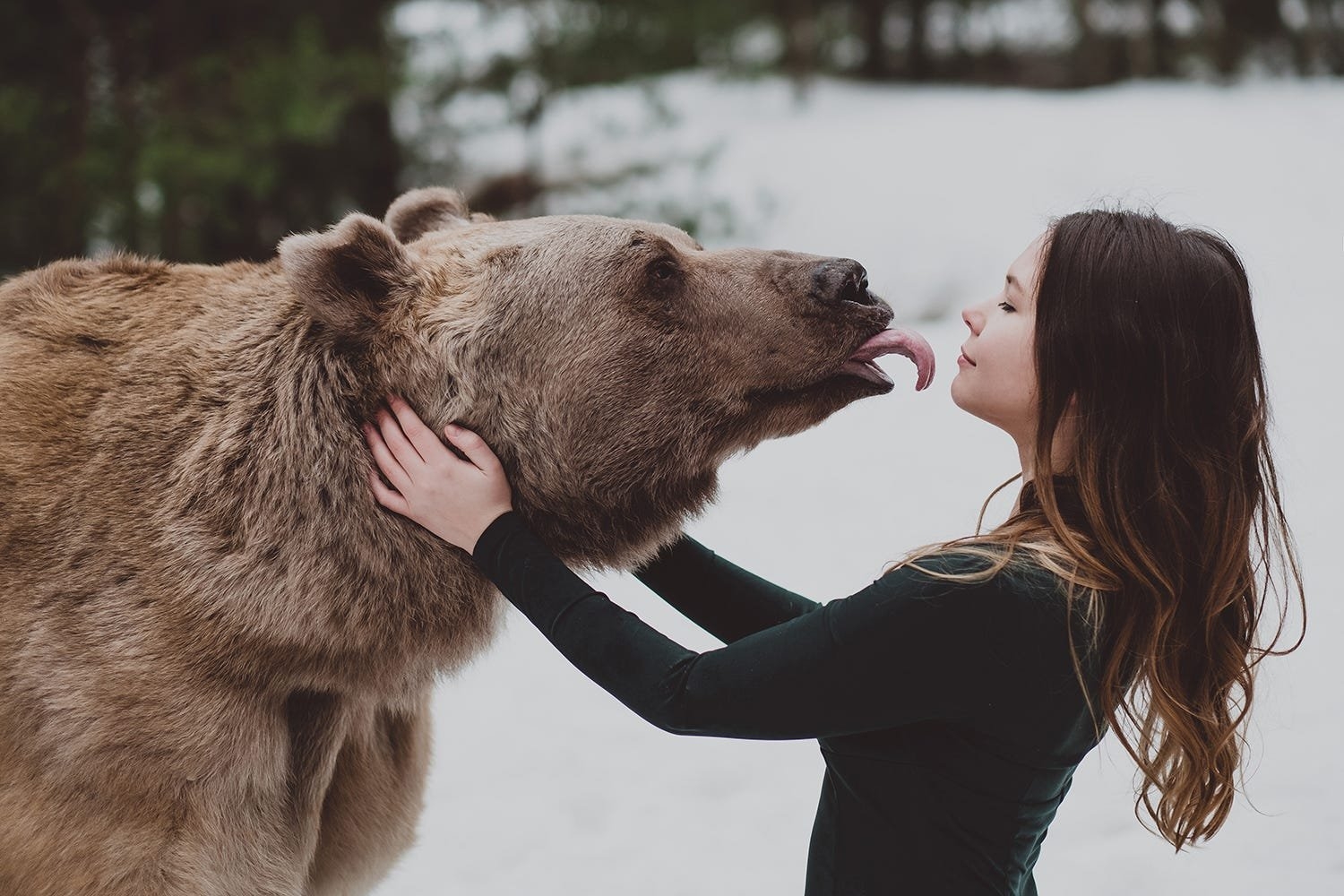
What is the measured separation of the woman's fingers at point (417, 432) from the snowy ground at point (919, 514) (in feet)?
1.79

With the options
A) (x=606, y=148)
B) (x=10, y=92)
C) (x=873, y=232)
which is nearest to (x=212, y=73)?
(x=10, y=92)

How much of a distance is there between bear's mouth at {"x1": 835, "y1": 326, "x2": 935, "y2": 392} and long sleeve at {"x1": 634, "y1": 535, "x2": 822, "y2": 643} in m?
0.59

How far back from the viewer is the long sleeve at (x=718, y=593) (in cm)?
276

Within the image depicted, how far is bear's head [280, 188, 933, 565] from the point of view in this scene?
2.41 m

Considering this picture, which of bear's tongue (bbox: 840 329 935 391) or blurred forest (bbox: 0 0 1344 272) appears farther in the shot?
blurred forest (bbox: 0 0 1344 272)

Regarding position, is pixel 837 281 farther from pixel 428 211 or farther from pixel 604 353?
pixel 428 211

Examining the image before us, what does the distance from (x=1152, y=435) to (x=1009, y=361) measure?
0.31 m

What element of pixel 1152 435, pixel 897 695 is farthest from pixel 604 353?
pixel 1152 435

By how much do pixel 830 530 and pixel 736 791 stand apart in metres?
2.01

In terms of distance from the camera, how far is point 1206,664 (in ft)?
7.53

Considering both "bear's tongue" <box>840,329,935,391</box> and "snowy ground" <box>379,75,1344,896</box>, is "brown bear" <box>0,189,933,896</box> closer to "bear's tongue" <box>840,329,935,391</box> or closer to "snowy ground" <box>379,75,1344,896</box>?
"bear's tongue" <box>840,329,935,391</box>

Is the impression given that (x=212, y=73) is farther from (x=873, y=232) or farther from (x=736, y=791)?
(x=736, y=791)

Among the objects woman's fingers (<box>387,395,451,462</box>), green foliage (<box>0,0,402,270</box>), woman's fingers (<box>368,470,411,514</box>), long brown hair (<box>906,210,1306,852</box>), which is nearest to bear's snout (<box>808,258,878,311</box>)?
long brown hair (<box>906,210,1306,852</box>)

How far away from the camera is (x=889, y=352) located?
244cm
